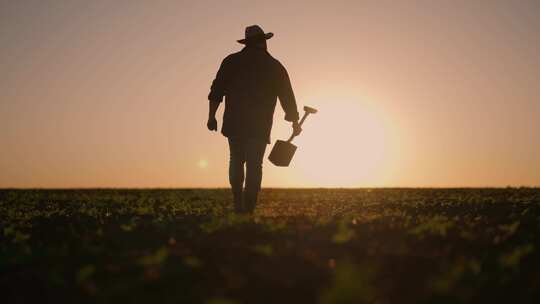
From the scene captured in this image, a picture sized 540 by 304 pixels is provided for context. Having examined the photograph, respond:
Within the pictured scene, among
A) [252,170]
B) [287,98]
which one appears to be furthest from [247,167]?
[287,98]

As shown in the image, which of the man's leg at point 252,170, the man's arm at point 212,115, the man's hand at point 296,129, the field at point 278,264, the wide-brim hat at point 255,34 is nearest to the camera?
the field at point 278,264

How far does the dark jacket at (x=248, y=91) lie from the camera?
27.3ft

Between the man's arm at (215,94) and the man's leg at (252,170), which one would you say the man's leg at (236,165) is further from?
the man's arm at (215,94)

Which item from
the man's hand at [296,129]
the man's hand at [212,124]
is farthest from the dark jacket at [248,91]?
the man's hand at [296,129]

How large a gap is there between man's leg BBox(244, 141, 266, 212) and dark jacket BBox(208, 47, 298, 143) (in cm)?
14

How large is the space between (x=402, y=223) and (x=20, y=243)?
13.9 feet

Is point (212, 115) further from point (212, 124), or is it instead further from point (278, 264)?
point (278, 264)

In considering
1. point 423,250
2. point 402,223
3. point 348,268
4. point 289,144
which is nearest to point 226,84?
point 289,144

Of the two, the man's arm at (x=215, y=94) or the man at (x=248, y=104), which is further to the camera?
the man's arm at (x=215, y=94)

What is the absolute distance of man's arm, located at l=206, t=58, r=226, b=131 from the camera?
8586mm

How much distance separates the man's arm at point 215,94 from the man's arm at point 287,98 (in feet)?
2.75

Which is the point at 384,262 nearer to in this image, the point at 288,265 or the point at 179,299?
the point at 288,265

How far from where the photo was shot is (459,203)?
473 inches

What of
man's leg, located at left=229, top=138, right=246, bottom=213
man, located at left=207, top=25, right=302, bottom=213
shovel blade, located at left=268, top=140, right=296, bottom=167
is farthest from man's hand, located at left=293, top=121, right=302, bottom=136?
man's leg, located at left=229, top=138, right=246, bottom=213
